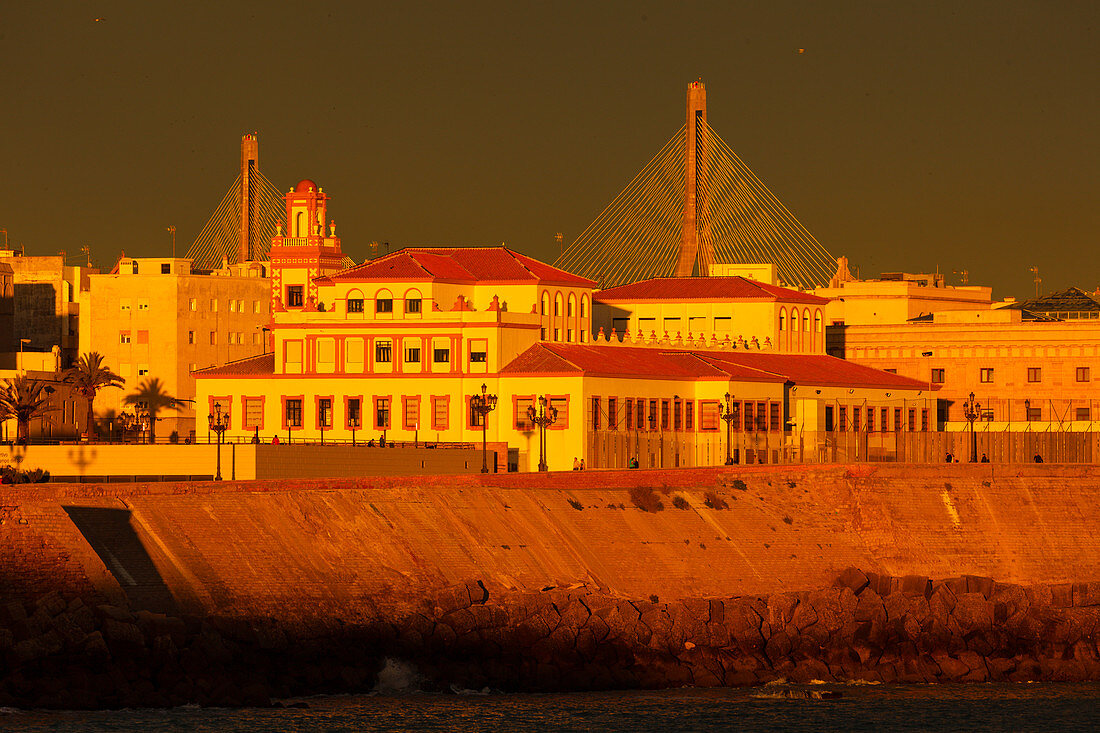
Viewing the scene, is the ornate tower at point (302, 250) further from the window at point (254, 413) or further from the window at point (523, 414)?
the window at point (523, 414)

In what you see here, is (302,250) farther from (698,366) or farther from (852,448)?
(852,448)

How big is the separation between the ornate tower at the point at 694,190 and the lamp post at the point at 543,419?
34777 millimetres

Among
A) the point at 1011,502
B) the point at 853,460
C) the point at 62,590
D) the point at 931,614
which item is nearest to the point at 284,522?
the point at 62,590

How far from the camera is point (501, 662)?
62844 mm

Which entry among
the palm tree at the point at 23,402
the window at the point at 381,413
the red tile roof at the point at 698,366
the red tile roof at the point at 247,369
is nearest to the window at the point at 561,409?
the red tile roof at the point at 698,366

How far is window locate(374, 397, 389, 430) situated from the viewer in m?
105

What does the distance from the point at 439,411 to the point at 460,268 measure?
11364 millimetres

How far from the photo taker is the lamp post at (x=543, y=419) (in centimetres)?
9219

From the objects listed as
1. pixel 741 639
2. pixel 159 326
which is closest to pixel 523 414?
pixel 741 639

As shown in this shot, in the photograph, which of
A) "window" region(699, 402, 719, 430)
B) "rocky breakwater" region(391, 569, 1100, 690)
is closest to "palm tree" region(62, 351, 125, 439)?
"window" region(699, 402, 719, 430)

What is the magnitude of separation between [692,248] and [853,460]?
3724 cm

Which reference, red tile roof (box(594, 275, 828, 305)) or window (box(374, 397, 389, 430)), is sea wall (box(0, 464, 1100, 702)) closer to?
window (box(374, 397, 389, 430))

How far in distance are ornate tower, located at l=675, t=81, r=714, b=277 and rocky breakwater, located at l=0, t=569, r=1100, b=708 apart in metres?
57.8

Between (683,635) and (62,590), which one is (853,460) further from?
(62,590)
